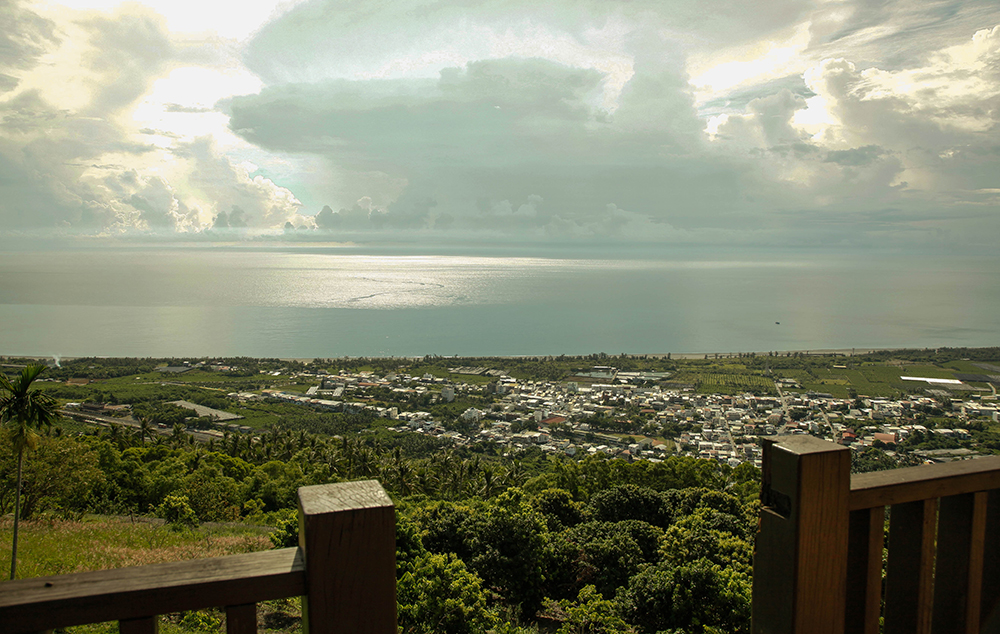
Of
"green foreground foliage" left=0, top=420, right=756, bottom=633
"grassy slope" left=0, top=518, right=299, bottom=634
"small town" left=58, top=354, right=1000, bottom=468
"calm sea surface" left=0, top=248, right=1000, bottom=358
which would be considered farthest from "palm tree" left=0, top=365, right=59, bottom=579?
"calm sea surface" left=0, top=248, right=1000, bottom=358

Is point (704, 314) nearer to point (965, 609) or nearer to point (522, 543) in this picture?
point (522, 543)

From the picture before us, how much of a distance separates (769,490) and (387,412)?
124 feet

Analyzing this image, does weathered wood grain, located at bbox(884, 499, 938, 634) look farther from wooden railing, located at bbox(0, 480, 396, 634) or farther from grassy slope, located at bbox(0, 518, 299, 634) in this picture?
grassy slope, located at bbox(0, 518, 299, 634)

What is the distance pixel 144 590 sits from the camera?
75 centimetres

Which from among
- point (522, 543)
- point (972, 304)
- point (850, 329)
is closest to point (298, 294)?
point (850, 329)

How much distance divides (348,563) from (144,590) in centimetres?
27

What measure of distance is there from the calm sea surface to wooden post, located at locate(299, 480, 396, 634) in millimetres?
50011

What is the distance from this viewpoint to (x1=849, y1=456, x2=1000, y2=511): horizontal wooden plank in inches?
46.3

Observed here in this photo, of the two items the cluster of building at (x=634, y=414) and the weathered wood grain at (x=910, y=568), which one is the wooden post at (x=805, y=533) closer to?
the weathered wood grain at (x=910, y=568)

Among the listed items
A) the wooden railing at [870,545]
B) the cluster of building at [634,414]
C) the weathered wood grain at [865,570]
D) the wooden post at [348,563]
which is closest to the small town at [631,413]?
the cluster of building at [634,414]

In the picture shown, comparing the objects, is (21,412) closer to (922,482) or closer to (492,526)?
(492,526)

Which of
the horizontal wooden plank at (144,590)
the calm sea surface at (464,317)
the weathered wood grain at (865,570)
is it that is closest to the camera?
the horizontal wooden plank at (144,590)

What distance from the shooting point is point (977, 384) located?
37.4 m

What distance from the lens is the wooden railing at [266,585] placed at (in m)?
0.74
